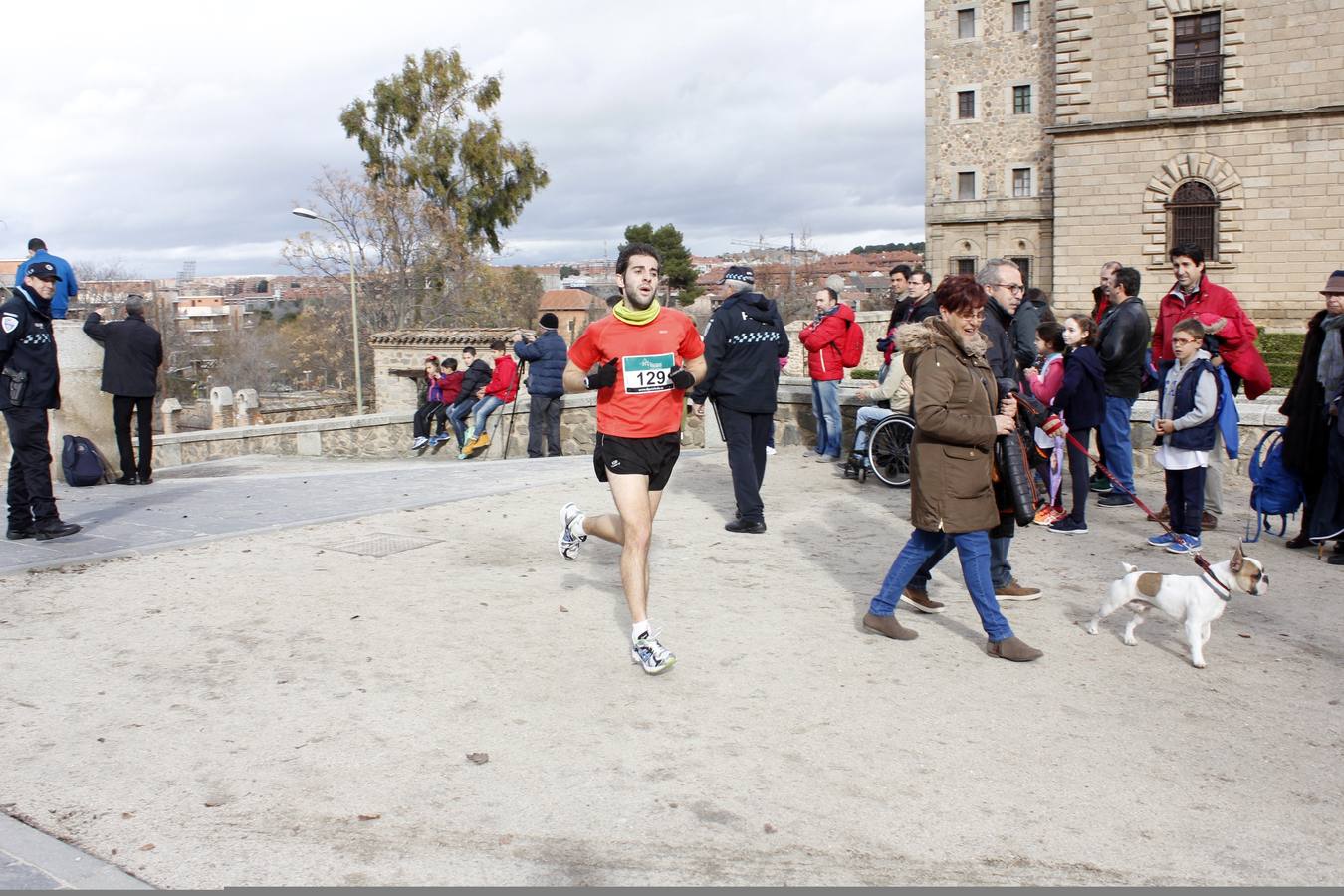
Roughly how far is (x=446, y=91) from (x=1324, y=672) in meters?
41.0

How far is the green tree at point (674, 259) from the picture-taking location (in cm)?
6581

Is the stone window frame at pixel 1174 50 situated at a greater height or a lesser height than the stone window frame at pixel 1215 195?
greater

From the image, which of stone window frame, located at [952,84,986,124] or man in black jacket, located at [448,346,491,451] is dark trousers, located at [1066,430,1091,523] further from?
stone window frame, located at [952,84,986,124]

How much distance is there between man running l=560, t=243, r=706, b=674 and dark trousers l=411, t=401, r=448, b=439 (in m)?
12.1

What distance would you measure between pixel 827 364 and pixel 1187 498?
3.95 metres

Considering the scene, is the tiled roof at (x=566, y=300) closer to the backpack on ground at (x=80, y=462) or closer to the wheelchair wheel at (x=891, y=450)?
the backpack on ground at (x=80, y=462)

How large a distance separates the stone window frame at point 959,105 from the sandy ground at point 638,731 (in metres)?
38.9

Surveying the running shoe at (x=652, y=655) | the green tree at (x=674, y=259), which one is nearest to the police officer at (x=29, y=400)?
the running shoe at (x=652, y=655)

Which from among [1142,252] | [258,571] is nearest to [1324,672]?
[258,571]

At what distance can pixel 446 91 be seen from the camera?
41188mm

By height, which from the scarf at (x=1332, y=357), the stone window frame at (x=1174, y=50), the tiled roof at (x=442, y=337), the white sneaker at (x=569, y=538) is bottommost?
the white sneaker at (x=569, y=538)

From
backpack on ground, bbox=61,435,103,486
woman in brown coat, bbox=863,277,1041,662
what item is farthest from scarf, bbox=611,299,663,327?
backpack on ground, bbox=61,435,103,486

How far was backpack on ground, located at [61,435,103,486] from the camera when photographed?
9781 mm

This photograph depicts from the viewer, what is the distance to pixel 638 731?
4.11m
